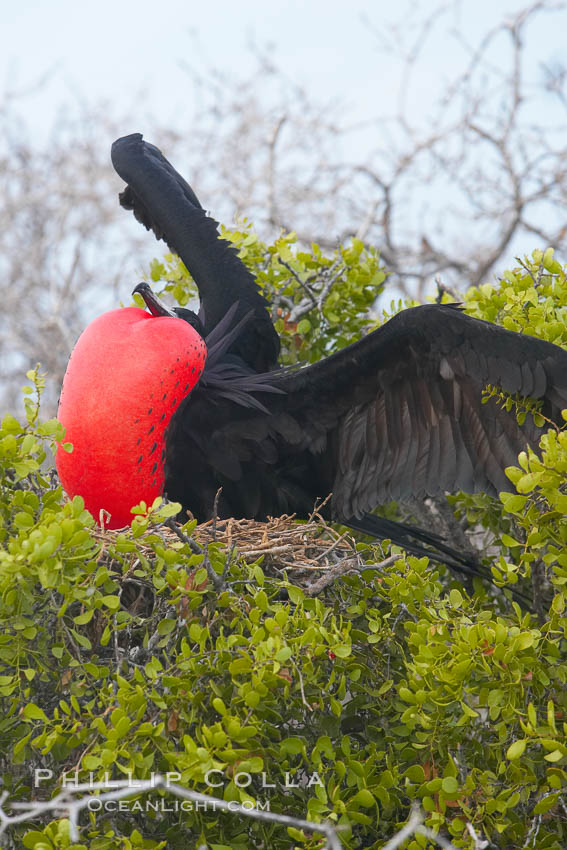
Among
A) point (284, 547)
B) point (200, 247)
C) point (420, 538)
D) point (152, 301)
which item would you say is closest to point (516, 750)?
point (284, 547)

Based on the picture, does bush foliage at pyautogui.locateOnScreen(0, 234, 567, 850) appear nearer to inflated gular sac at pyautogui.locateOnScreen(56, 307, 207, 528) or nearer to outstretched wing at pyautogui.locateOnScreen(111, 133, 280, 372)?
inflated gular sac at pyautogui.locateOnScreen(56, 307, 207, 528)

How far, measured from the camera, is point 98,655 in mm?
1997

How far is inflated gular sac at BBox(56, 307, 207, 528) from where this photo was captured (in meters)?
2.55

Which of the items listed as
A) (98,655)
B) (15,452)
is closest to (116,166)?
(15,452)

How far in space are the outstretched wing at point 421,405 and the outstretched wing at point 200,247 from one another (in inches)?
16.6

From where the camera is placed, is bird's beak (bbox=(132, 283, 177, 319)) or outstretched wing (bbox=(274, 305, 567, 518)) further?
bird's beak (bbox=(132, 283, 177, 319))

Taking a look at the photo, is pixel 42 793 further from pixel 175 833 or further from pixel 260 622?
pixel 260 622

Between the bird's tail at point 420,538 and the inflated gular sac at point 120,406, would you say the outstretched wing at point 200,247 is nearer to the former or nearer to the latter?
the inflated gular sac at point 120,406

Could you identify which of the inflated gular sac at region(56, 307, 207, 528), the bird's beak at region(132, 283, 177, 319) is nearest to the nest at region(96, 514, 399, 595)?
the inflated gular sac at region(56, 307, 207, 528)

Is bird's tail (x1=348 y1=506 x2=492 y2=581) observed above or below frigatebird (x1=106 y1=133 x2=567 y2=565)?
below

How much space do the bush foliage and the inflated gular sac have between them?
39 centimetres

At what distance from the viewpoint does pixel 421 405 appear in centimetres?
269

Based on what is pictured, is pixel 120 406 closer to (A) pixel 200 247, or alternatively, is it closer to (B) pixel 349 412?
(B) pixel 349 412

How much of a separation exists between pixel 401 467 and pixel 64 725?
4.01 feet
